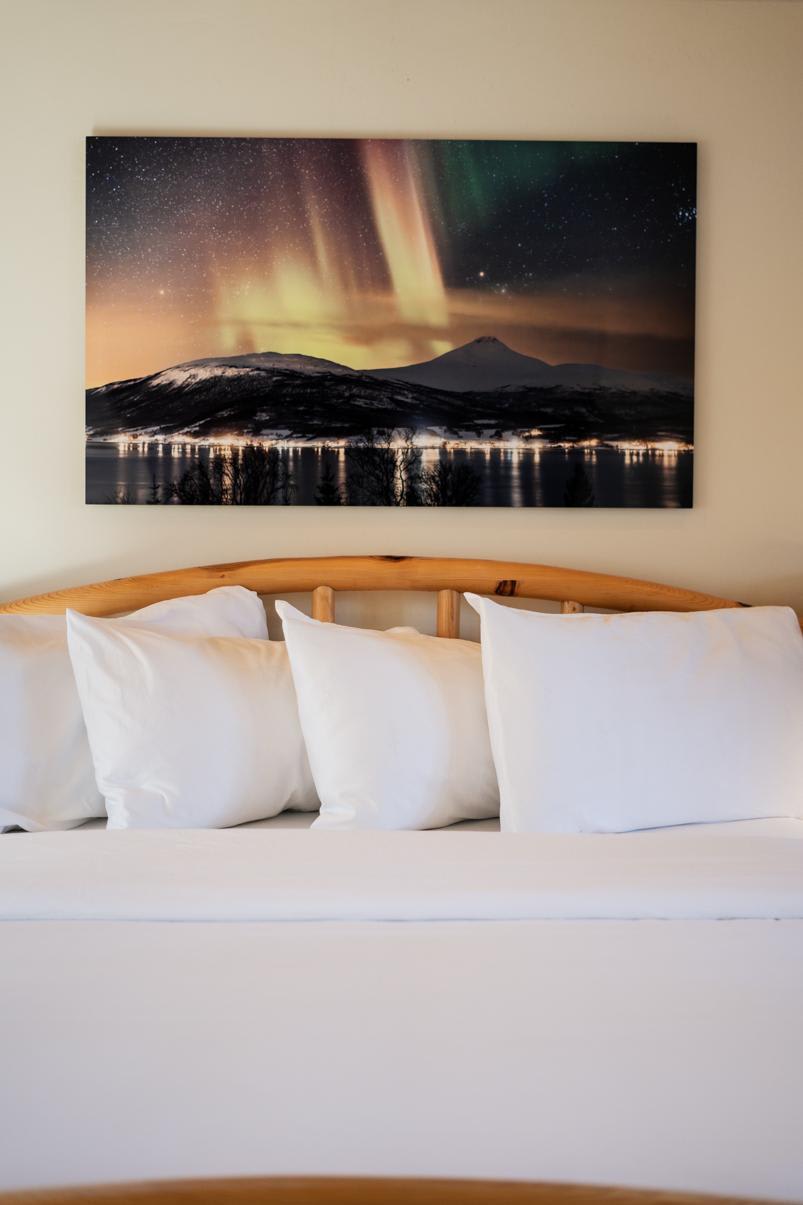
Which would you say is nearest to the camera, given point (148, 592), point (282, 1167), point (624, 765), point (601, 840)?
point (282, 1167)

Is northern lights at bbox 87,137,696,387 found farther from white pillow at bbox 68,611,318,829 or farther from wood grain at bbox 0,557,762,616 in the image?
white pillow at bbox 68,611,318,829

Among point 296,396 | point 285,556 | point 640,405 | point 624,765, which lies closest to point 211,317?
point 296,396

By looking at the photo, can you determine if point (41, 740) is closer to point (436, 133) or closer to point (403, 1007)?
point (403, 1007)

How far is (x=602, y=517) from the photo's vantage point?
6.85 ft

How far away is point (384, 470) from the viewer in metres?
2.06

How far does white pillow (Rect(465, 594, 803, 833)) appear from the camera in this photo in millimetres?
1590

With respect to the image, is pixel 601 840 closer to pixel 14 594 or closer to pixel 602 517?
pixel 602 517

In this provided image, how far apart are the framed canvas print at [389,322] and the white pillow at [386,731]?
481mm

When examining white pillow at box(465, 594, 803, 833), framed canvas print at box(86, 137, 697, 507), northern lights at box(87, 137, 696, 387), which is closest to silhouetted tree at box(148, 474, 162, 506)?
framed canvas print at box(86, 137, 697, 507)

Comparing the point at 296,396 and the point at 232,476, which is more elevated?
the point at 296,396

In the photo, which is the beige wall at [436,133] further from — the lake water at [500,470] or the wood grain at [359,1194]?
the wood grain at [359,1194]

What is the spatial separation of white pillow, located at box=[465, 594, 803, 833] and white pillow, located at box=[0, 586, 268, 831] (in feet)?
2.42

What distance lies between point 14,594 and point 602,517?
51.4 inches

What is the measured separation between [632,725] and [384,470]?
0.80 meters
